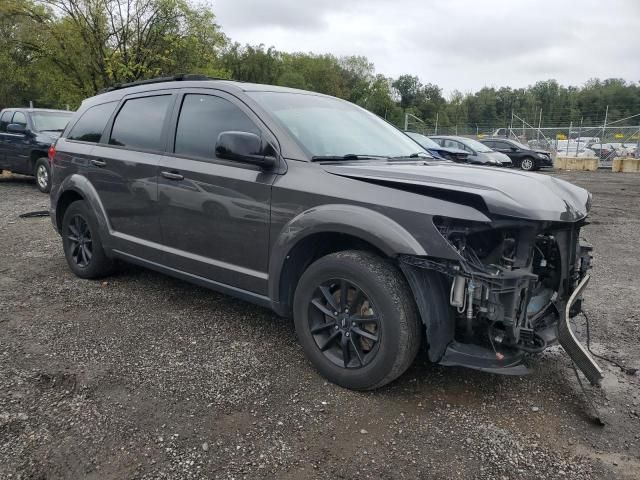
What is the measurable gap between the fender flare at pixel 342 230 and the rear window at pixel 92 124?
8.09ft

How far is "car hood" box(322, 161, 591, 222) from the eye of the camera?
248 centimetres

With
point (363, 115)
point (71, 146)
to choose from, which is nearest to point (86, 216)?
point (71, 146)

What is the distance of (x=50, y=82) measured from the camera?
25844 mm

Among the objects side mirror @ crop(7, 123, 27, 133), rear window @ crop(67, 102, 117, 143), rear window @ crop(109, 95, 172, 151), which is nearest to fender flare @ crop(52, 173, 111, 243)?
rear window @ crop(67, 102, 117, 143)

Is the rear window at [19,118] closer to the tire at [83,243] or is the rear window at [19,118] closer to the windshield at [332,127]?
the tire at [83,243]

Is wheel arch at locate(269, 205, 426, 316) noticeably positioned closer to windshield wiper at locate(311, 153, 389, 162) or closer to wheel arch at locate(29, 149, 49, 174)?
windshield wiper at locate(311, 153, 389, 162)

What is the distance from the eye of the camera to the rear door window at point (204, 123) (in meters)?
3.55

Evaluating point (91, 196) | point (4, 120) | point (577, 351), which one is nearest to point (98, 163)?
point (91, 196)

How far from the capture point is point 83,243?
4.95 metres

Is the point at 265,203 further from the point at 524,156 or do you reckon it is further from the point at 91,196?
the point at 524,156

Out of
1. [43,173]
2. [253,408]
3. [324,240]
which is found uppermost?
[324,240]

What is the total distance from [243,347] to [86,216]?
2.23m

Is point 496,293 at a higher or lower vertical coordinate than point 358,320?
higher

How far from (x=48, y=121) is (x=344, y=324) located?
414 inches
